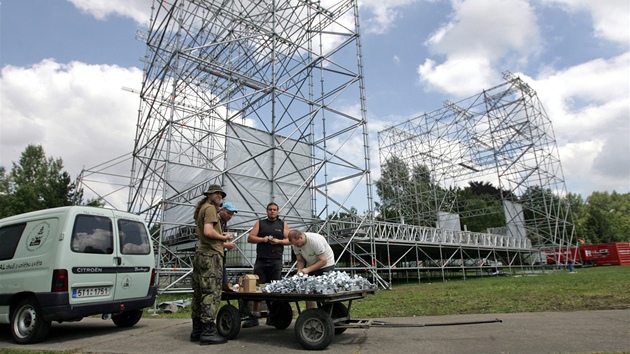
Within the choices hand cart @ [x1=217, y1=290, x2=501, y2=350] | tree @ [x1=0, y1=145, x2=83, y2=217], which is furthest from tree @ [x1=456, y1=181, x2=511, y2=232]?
hand cart @ [x1=217, y1=290, x2=501, y2=350]

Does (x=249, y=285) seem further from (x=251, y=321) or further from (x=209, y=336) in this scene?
(x=251, y=321)

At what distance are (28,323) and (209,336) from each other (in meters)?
2.37

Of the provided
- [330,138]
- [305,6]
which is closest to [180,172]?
[330,138]

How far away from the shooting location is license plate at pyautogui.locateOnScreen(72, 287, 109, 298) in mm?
4462

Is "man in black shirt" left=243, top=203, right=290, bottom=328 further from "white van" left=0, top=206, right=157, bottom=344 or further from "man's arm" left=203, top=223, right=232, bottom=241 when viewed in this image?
"white van" left=0, top=206, right=157, bottom=344

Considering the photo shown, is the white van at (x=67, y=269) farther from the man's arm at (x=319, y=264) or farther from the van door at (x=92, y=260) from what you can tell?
the man's arm at (x=319, y=264)

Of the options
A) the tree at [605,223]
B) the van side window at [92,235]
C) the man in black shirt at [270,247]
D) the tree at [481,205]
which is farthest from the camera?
the tree at [605,223]

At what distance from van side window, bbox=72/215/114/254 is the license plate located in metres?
0.46

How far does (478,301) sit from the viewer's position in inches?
282

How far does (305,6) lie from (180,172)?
26.7ft

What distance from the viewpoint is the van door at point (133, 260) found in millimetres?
5023

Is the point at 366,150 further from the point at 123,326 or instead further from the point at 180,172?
the point at 123,326

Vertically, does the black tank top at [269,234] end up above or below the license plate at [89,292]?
above

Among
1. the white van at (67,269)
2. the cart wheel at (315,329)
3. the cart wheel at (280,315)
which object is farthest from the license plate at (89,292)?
the cart wheel at (315,329)
